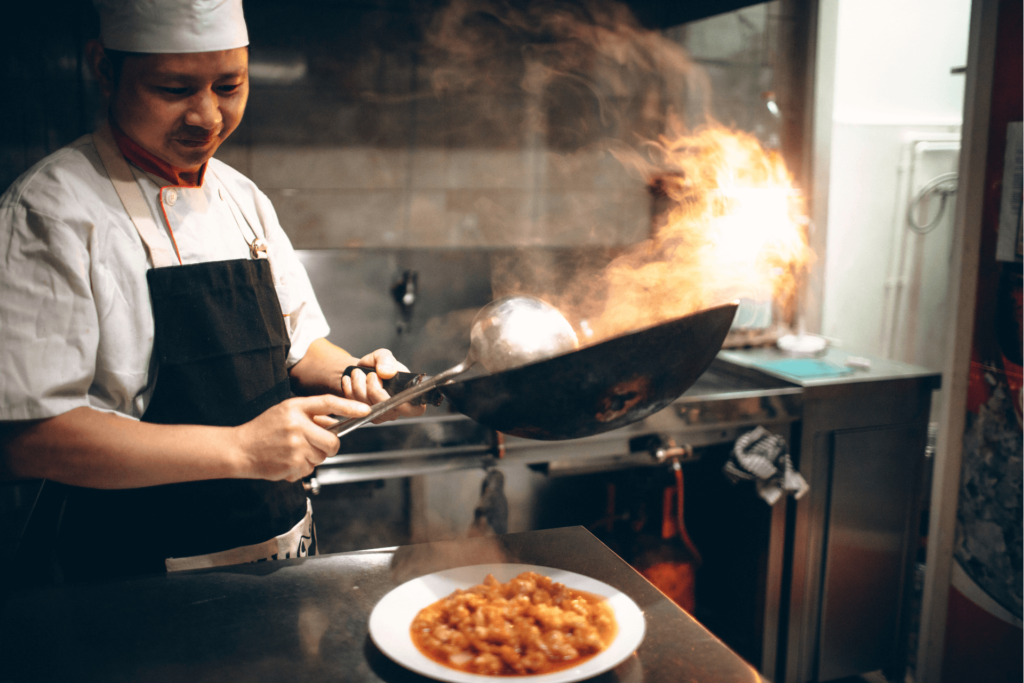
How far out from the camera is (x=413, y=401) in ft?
3.27

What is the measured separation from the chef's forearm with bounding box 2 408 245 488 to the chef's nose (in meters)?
0.45

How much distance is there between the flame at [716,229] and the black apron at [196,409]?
1.35 metres

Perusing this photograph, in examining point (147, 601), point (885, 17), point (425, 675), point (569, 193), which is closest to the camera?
point (425, 675)

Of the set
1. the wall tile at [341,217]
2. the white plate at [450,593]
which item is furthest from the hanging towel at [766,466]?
the white plate at [450,593]

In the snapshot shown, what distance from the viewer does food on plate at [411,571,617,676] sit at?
79 centimetres

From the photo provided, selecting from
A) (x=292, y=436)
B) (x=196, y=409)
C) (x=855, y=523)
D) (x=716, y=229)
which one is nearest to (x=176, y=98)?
(x=196, y=409)

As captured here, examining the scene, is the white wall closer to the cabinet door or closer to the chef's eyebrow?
the cabinet door

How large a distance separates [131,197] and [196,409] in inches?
13.2

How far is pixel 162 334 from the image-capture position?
1.14m

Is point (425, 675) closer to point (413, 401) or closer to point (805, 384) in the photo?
point (413, 401)

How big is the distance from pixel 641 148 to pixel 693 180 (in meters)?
0.22

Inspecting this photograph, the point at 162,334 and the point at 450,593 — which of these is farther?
the point at 162,334

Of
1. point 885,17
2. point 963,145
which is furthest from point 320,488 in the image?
point 885,17

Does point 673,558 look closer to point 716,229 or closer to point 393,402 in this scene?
point 716,229
